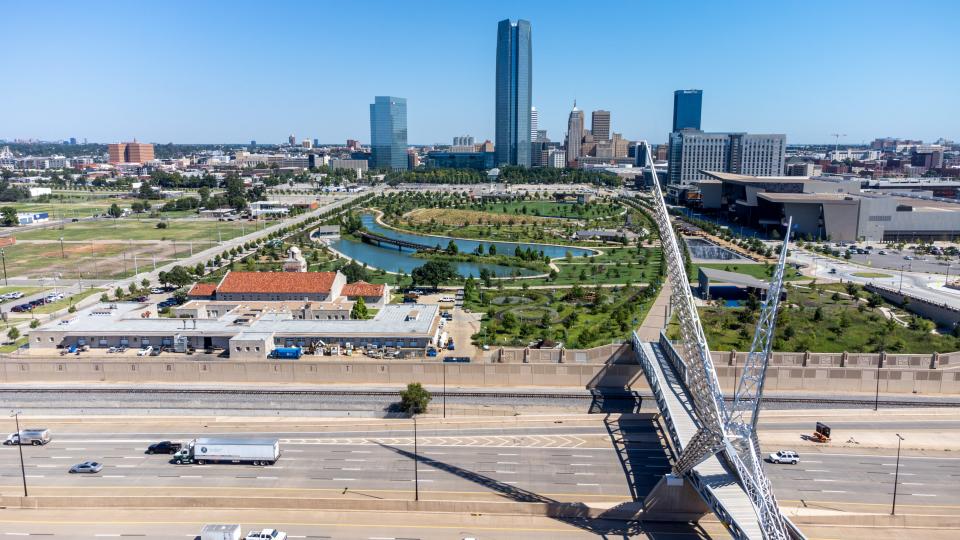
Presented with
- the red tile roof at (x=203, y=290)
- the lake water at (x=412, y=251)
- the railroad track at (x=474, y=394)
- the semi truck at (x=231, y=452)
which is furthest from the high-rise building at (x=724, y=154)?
the semi truck at (x=231, y=452)

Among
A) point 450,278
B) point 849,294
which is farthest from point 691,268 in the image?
point 450,278

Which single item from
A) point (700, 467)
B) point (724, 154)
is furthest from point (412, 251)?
point (724, 154)

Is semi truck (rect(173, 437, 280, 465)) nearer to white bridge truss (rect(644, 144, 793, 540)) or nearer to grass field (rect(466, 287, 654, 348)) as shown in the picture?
white bridge truss (rect(644, 144, 793, 540))

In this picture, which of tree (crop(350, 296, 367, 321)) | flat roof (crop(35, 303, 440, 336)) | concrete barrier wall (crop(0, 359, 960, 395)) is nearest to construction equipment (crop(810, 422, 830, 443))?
concrete barrier wall (crop(0, 359, 960, 395))

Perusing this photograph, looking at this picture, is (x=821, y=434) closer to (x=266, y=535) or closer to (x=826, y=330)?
(x=826, y=330)

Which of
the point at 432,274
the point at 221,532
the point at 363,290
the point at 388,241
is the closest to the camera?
the point at 221,532

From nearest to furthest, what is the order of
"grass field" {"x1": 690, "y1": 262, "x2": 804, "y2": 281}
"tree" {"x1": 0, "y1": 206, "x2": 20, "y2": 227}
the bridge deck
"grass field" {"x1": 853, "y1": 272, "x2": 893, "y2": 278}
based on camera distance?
the bridge deck
"grass field" {"x1": 690, "y1": 262, "x2": 804, "y2": 281}
"grass field" {"x1": 853, "y1": 272, "x2": 893, "y2": 278}
"tree" {"x1": 0, "y1": 206, "x2": 20, "y2": 227}

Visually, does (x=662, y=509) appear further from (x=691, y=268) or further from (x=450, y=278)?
(x=691, y=268)
